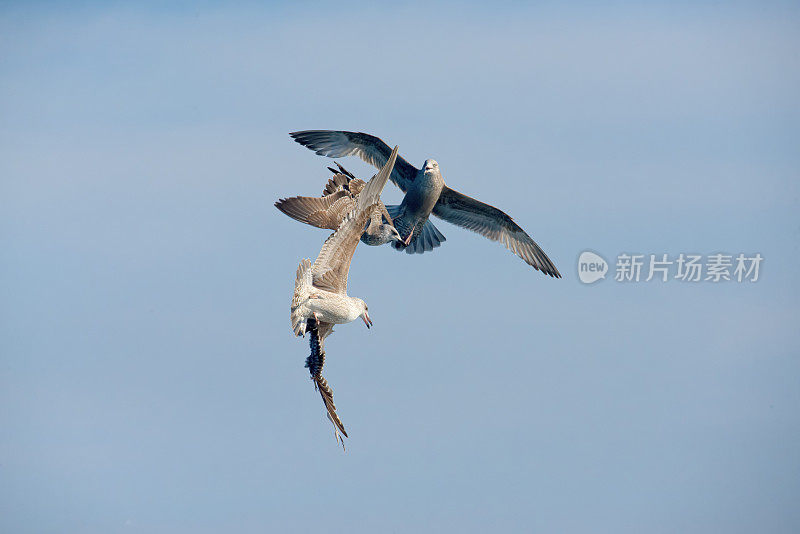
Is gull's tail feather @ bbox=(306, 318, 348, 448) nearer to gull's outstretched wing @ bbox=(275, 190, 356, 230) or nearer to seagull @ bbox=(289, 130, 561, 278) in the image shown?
gull's outstretched wing @ bbox=(275, 190, 356, 230)

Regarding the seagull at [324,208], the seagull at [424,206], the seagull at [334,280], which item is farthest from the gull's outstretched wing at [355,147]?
the seagull at [334,280]

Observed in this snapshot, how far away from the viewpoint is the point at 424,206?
29.3m

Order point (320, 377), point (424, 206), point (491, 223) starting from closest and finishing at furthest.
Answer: point (320, 377) → point (424, 206) → point (491, 223)

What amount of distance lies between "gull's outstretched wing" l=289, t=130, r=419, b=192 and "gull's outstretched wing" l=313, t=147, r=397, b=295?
9075 millimetres

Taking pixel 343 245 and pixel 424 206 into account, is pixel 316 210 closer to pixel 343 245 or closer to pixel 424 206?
pixel 343 245

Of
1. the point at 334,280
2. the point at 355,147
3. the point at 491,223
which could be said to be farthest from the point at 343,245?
the point at 491,223

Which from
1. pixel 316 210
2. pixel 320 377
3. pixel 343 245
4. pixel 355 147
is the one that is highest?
pixel 355 147

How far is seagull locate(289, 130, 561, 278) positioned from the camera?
29312 mm

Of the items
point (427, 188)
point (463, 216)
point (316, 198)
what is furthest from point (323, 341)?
point (463, 216)

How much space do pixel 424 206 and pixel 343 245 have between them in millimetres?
8838

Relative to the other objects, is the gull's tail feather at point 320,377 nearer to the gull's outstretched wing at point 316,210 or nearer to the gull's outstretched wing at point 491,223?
the gull's outstretched wing at point 316,210

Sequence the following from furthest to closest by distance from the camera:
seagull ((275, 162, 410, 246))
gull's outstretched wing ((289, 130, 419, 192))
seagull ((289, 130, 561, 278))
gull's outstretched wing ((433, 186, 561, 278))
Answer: gull's outstretched wing ((433, 186, 561, 278))
gull's outstretched wing ((289, 130, 419, 192))
seagull ((289, 130, 561, 278))
seagull ((275, 162, 410, 246))

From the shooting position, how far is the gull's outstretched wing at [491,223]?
101 feet

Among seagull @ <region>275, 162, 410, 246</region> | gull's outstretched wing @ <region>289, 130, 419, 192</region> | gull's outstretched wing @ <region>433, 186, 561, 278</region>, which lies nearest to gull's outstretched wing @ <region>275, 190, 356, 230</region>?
seagull @ <region>275, 162, 410, 246</region>
